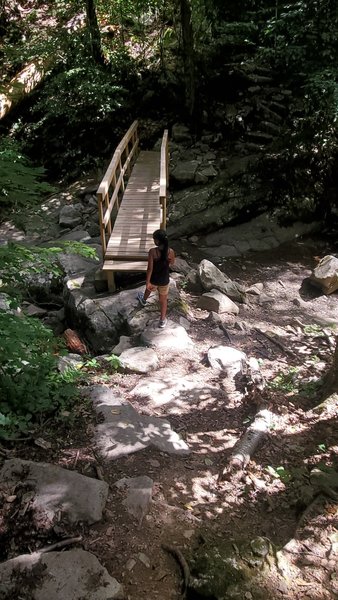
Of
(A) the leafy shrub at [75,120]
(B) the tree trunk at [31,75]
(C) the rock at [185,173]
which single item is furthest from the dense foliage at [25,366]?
(B) the tree trunk at [31,75]

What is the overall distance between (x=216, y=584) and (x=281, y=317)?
5286mm

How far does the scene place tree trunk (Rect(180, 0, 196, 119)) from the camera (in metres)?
10.2

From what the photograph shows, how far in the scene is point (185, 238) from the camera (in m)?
9.73

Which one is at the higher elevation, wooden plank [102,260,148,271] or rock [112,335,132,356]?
wooden plank [102,260,148,271]

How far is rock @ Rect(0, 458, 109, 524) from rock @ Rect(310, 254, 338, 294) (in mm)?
6138

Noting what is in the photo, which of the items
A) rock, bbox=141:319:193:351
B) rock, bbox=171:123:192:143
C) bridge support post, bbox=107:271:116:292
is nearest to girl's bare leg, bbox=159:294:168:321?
rock, bbox=141:319:193:351

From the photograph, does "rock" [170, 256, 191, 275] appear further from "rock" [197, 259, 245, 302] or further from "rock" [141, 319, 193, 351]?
"rock" [141, 319, 193, 351]

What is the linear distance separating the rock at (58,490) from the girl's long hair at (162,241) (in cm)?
341

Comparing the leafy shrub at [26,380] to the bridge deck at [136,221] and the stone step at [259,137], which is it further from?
the stone step at [259,137]

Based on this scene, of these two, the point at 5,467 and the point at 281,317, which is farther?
the point at 281,317

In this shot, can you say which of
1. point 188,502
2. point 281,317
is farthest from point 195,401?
point 281,317

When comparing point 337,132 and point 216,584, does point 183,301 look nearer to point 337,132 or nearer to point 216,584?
point 216,584

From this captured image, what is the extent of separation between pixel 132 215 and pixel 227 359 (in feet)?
13.4

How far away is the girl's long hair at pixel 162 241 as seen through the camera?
5.83 metres
